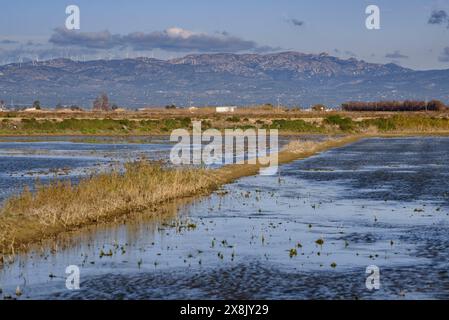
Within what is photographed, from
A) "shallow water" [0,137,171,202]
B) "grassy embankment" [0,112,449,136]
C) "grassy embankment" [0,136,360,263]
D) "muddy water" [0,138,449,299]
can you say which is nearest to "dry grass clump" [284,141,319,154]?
"shallow water" [0,137,171,202]

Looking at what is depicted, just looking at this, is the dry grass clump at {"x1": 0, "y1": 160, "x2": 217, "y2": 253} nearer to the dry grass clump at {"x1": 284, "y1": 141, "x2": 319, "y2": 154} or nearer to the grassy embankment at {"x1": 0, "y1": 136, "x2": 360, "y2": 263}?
the grassy embankment at {"x1": 0, "y1": 136, "x2": 360, "y2": 263}

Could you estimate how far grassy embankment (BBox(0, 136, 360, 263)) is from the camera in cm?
2369

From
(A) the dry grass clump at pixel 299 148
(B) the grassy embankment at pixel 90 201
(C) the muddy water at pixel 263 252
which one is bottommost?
(A) the dry grass clump at pixel 299 148

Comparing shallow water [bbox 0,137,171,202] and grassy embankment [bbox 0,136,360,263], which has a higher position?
grassy embankment [bbox 0,136,360,263]

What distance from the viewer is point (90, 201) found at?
27969 mm

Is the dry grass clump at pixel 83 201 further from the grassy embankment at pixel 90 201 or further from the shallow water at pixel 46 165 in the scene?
the shallow water at pixel 46 165

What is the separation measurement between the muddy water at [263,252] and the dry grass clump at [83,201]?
975 millimetres

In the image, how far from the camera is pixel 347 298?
17.4m

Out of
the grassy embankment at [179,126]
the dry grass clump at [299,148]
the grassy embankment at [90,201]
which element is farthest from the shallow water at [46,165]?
the grassy embankment at [179,126]

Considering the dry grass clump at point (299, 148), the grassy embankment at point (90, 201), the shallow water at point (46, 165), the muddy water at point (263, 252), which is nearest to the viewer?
the muddy water at point (263, 252)

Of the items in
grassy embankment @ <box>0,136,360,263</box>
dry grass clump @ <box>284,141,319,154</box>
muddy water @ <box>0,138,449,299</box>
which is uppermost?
grassy embankment @ <box>0,136,360,263</box>

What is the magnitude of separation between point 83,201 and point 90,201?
0.47 metres

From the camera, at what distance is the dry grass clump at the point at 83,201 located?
2374 cm

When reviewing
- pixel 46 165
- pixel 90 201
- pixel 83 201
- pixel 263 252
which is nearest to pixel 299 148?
pixel 46 165
